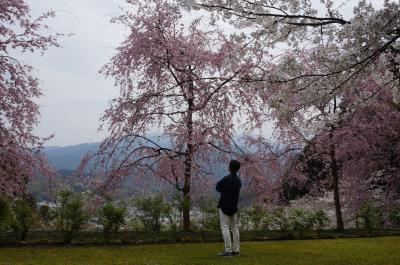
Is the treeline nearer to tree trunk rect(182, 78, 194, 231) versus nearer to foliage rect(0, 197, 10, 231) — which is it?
foliage rect(0, 197, 10, 231)

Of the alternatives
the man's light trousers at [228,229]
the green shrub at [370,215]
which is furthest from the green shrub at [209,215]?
the green shrub at [370,215]

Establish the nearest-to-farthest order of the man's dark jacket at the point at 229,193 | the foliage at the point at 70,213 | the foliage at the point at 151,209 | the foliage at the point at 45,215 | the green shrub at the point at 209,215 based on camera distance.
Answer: the man's dark jacket at the point at 229,193 < the foliage at the point at 70,213 < the foliage at the point at 151,209 < the green shrub at the point at 209,215 < the foliage at the point at 45,215

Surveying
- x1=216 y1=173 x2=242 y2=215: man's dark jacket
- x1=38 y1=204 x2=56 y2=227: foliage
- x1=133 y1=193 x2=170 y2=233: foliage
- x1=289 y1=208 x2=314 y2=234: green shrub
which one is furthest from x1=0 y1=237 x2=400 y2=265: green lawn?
x1=38 y1=204 x2=56 y2=227: foliage

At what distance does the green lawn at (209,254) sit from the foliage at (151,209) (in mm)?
2064

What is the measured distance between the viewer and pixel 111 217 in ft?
36.1

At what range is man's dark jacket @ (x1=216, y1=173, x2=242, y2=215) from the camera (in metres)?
8.53

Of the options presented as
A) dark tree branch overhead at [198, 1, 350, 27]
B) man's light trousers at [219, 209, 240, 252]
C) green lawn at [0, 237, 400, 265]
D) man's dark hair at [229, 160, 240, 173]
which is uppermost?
dark tree branch overhead at [198, 1, 350, 27]

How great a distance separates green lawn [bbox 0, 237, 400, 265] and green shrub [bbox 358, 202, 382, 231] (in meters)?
2.47

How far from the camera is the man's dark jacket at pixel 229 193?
Result: 8531 mm

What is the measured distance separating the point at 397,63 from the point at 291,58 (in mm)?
1383

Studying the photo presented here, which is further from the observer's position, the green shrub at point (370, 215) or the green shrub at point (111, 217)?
the green shrub at point (370, 215)


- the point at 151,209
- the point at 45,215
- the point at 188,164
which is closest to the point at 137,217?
the point at 151,209

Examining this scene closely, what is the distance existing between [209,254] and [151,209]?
3906 millimetres

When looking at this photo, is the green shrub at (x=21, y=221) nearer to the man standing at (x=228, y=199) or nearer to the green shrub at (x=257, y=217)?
the man standing at (x=228, y=199)
